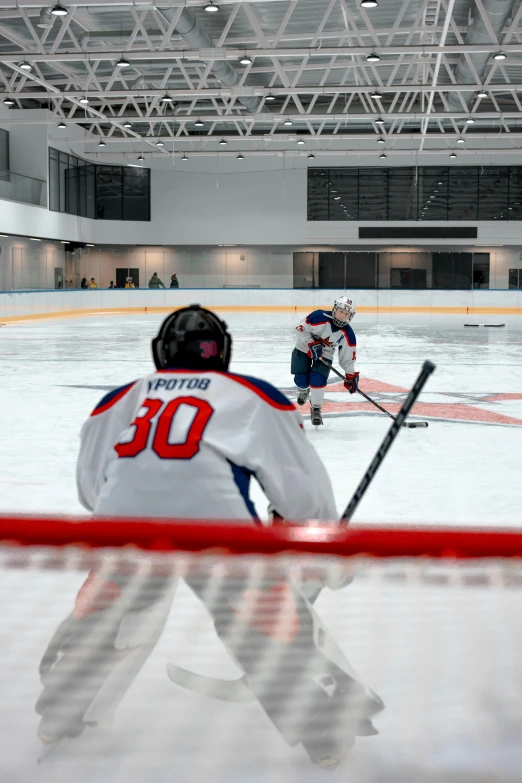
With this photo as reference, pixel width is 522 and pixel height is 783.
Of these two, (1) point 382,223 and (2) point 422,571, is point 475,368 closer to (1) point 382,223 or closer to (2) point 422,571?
(2) point 422,571

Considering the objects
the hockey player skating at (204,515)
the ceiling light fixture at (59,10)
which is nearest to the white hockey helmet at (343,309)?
the hockey player skating at (204,515)

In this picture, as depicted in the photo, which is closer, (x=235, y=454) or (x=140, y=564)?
(x=140, y=564)

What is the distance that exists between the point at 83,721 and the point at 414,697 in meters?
0.49

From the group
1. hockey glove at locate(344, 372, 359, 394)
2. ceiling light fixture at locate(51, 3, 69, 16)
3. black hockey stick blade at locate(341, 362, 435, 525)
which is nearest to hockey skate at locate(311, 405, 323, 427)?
hockey glove at locate(344, 372, 359, 394)

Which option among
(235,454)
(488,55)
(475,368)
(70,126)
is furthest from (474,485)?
(70,126)

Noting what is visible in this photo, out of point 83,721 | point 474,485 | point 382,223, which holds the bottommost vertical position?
point 474,485

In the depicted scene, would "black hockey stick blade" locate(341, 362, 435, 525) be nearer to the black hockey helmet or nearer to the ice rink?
the black hockey helmet

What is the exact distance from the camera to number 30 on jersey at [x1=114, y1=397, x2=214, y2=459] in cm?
192

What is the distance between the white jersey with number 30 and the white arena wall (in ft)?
84.3

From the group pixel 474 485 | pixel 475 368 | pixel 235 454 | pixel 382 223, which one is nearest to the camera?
pixel 235 454

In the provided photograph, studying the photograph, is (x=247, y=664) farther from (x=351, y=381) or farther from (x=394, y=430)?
(x=351, y=381)

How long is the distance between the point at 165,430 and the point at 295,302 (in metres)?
31.6

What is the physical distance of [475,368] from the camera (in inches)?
521

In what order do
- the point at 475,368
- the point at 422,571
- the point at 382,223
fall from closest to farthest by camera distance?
the point at 422,571, the point at 475,368, the point at 382,223
